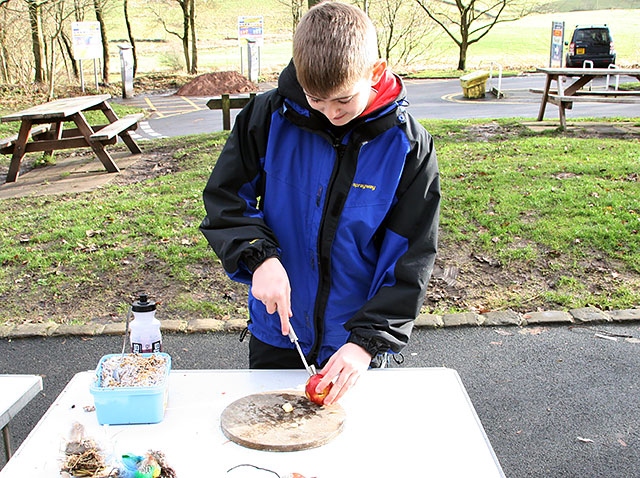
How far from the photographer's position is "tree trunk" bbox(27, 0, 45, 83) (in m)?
16.7

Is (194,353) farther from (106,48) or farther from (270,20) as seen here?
(270,20)

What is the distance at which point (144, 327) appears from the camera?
2.06 m

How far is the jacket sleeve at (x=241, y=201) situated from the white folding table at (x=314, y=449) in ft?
1.16

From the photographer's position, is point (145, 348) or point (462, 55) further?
point (462, 55)

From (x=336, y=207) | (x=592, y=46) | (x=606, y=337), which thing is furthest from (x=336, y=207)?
(x=592, y=46)

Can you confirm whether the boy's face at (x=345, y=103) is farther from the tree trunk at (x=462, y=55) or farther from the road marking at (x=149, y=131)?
the tree trunk at (x=462, y=55)

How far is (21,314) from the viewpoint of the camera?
4.56 metres

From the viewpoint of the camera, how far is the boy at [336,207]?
1.76m

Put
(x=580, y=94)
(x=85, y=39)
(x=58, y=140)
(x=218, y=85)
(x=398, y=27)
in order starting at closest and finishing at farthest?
(x=58, y=140), (x=580, y=94), (x=85, y=39), (x=218, y=85), (x=398, y=27)

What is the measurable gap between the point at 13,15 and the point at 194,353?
16032 mm

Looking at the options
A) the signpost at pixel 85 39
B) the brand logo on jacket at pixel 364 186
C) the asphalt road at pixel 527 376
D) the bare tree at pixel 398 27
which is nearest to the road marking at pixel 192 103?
the signpost at pixel 85 39

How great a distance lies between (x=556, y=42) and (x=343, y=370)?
22511 mm

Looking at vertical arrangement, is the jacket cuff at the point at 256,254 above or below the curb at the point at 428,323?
above

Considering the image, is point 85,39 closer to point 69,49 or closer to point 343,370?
point 69,49
